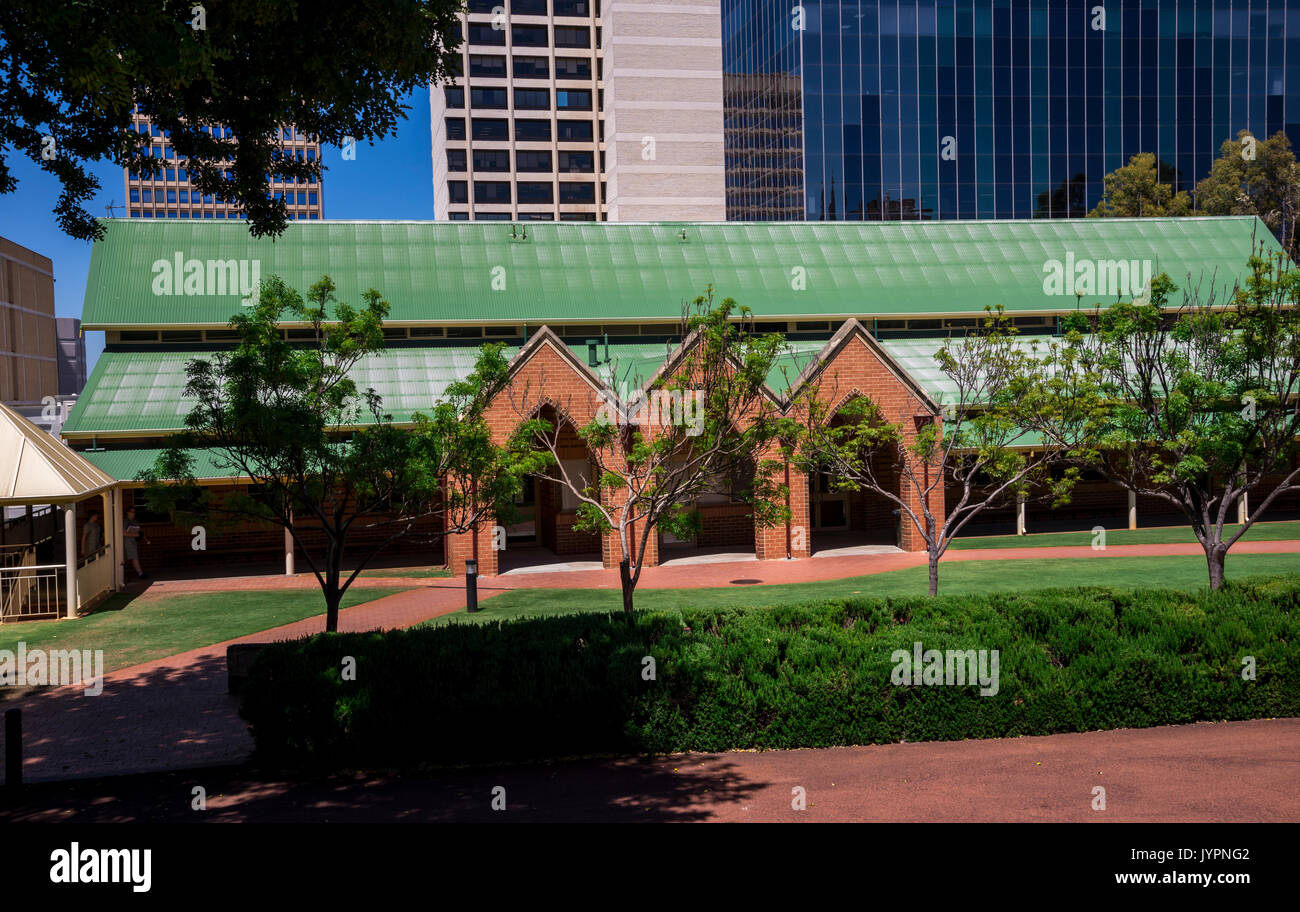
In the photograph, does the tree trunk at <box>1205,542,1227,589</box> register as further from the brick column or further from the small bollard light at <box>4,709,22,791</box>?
the small bollard light at <box>4,709,22,791</box>

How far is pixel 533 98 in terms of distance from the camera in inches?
3204

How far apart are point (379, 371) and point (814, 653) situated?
72.2ft

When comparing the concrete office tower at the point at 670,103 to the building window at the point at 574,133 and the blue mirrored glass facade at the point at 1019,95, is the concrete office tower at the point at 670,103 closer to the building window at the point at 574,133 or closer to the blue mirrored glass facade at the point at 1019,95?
the building window at the point at 574,133

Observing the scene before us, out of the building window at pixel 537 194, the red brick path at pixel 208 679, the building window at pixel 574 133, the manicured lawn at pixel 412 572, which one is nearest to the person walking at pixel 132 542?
the red brick path at pixel 208 679

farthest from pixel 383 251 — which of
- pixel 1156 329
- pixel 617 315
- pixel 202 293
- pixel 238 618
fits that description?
pixel 1156 329

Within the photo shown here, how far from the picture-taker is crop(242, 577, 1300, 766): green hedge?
1167 cm

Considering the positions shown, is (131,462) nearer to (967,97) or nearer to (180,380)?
(180,380)

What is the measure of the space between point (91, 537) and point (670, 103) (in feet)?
198

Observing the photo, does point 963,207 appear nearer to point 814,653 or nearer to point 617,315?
point 617,315

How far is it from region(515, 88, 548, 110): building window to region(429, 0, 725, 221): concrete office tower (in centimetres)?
9

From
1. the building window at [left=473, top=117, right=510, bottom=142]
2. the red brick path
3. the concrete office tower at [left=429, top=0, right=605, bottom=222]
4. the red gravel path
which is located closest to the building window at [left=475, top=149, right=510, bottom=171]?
the concrete office tower at [left=429, top=0, right=605, bottom=222]

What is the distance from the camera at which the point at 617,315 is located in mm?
33812

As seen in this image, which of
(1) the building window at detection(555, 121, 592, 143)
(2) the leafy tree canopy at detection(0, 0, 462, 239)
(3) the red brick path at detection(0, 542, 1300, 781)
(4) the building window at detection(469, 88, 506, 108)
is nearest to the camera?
(2) the leafy tree canopy at detection(0, 0, 462, 239)

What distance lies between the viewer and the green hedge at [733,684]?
11672mm
